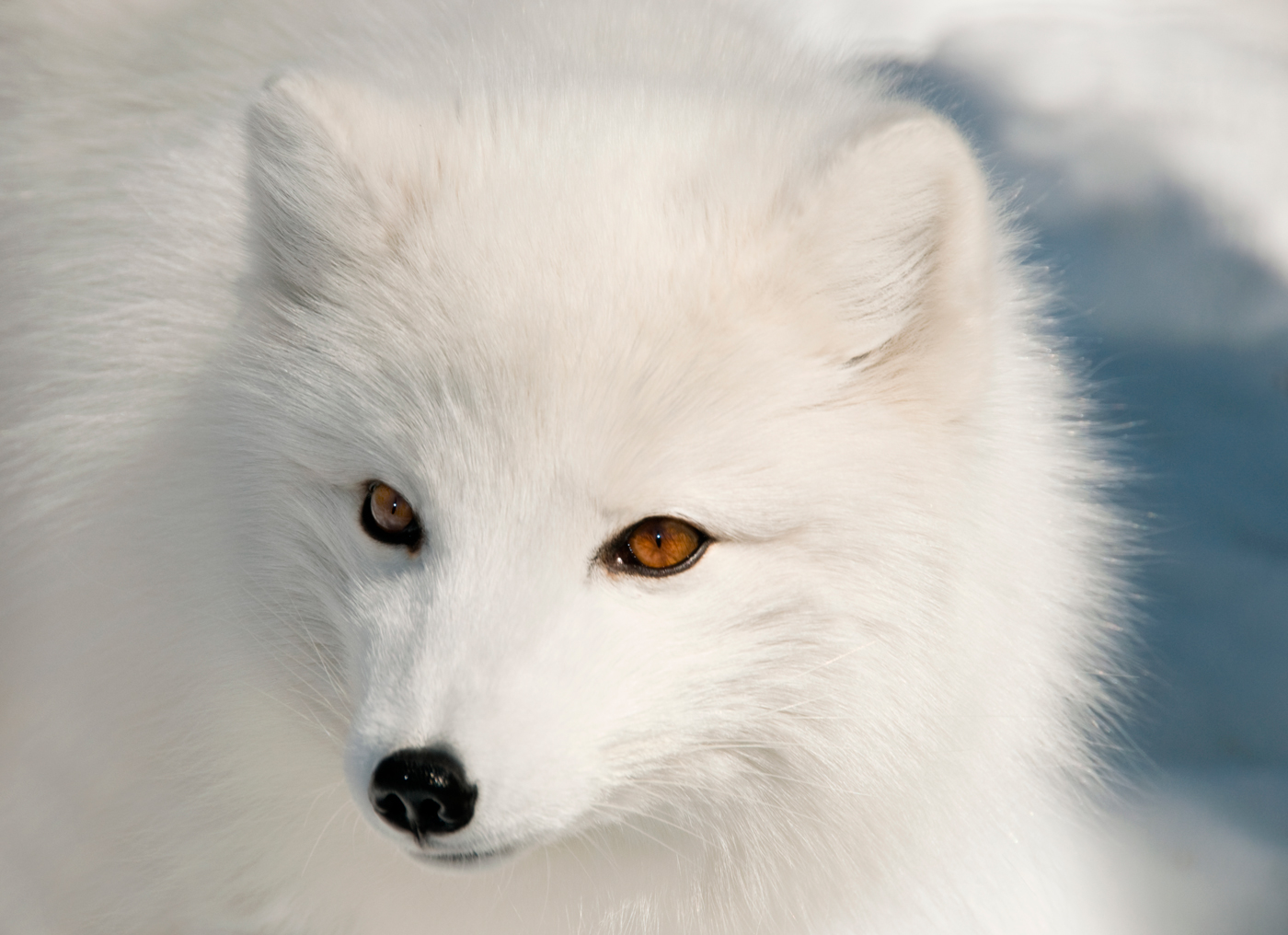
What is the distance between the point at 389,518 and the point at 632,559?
0.37 meters

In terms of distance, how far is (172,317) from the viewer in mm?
2236

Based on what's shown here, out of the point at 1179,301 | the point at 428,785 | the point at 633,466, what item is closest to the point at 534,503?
the point at 633,466

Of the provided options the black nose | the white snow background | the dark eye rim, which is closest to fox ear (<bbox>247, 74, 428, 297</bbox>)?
the dark eye rim

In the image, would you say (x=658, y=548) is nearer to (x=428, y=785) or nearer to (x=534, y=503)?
(x=534, y=503)

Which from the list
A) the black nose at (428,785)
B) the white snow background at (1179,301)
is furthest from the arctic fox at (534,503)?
the white snow background at (1179,301)

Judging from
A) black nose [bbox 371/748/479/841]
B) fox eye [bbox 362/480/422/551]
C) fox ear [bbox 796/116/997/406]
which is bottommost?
black nose [bbox 371/748/479/841]

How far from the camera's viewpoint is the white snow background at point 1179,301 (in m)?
3.02

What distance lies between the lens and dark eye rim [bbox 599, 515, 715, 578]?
172 centimetres

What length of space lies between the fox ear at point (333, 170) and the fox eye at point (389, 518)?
352mm

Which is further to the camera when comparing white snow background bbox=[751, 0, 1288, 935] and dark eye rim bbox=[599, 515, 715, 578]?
white snow background bbox=[751, 0, 1288, 935]

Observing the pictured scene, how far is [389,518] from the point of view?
180 centimetres

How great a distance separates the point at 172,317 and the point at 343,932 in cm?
120

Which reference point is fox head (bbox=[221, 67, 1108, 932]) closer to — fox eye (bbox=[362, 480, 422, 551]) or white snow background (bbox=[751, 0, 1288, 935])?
fox eye (bbox=[362, 480, 422, 551])

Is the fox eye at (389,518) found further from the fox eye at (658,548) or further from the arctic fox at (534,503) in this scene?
the fox eye at (658,548)
